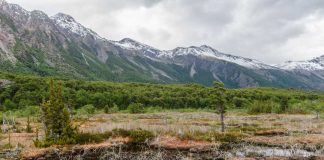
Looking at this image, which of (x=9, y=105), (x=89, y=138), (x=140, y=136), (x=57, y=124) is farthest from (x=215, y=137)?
(x=9, y=105)

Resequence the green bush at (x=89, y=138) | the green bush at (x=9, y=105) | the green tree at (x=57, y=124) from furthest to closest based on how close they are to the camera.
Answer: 1. the green bush at (x=9, y=105)
2. the green bush at (x=89, y=138)
3. the green tree at (x=57, y=124)

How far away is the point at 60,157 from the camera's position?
55094 mm

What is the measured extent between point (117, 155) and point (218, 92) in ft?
104

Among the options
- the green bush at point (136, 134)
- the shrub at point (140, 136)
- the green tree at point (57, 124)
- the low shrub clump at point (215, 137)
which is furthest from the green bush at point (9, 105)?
Answer: the low shrub clump at point (215, 137)

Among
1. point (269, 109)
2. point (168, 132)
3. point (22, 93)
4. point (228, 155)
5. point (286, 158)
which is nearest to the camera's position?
point (286, 158)

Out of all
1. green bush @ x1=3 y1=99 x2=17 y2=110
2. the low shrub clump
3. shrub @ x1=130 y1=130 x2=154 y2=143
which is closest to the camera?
the low shrub clump

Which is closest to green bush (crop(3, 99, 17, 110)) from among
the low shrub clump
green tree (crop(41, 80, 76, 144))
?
green tree (crop(41, 80, 76, 144))

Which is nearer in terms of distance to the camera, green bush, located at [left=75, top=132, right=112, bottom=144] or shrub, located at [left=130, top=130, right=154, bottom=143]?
green bush, located at [left=75, top=132, right=112, bottom=144]

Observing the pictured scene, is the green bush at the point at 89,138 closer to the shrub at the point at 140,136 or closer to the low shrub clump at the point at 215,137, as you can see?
the shrub at the point at 140,136

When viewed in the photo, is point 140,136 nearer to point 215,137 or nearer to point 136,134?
point 136,134

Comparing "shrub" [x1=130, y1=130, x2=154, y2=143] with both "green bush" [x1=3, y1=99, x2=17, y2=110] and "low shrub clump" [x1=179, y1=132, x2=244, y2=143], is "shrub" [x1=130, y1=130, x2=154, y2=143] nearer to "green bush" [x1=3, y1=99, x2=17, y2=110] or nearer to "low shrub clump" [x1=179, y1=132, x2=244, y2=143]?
"low shrub clump" [x1=179, y1=132, x2=244, y2=143]

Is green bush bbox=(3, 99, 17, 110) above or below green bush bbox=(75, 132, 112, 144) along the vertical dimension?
above

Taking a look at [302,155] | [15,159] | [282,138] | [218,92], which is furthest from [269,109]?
[15,159]

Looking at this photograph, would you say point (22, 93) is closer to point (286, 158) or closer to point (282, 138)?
point (282, 138)
